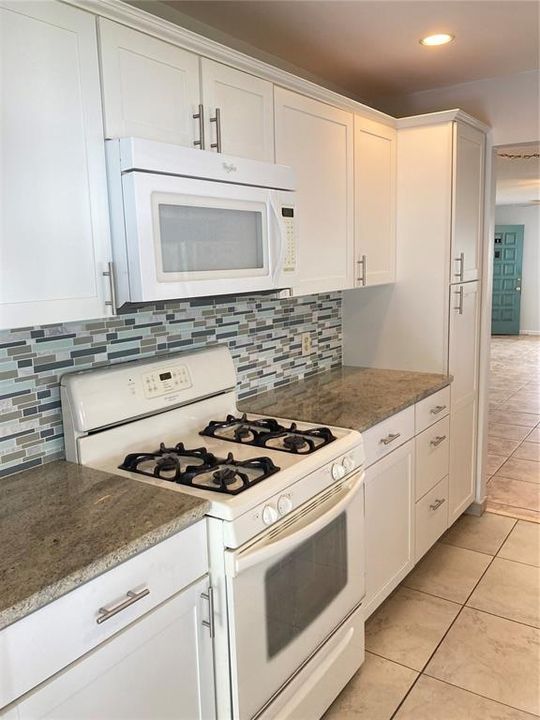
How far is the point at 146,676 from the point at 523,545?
240 centimetres

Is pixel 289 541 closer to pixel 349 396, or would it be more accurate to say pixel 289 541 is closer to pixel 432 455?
pixel 349 396

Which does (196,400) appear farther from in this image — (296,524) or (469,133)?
(469,133)

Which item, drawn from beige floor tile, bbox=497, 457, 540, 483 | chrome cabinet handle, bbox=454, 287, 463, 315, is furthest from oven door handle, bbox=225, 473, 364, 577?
beige floor tile, bbox=497, 457, 540, 483

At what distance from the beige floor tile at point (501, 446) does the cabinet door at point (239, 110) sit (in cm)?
331

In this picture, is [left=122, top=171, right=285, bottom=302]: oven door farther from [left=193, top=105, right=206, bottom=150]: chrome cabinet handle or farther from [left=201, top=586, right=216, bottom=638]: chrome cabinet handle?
[left=201, top=586, right=216, bottom=638]: chrome cabinet handle

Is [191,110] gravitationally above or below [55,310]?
above

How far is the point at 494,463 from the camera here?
13.8ft

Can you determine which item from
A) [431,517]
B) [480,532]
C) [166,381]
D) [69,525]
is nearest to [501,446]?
[480,532]

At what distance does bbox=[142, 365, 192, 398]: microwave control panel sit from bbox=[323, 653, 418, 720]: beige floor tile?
1.22 m

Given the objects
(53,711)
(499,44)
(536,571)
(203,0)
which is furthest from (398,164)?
(53,711)

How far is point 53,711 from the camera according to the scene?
1.10 meters

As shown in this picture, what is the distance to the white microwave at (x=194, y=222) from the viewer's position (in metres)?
1.50

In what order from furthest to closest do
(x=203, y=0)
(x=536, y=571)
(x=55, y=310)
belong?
(x=536, y=571) < (x=203, y=0) < (x=55, y=310)

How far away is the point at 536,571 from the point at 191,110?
257 centimetres
